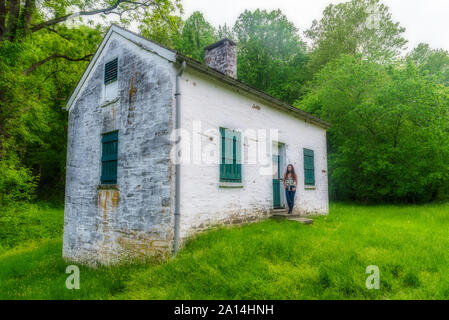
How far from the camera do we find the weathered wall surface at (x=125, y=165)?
6648mm

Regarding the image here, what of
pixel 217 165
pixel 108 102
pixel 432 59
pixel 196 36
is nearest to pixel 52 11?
pixel 108 102

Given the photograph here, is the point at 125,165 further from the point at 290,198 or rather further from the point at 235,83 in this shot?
the point at 290,198

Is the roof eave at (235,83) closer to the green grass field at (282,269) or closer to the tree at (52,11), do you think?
the green grass field at (282,269)

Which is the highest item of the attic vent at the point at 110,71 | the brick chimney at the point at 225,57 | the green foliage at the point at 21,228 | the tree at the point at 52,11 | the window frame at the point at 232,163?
the tree at the point at 52,11

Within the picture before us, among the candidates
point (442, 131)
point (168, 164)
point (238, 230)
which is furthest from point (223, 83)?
point (442, 131)

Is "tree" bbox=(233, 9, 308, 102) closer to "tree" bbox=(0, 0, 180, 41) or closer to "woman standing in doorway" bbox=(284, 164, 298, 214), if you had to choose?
"tree" bbox=(0, 0, 180, 41)

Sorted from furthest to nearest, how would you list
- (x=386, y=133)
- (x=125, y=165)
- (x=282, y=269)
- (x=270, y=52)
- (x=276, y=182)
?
(x=270, y=52) → (x=386, y=133) → (x=276, y=182) → (x=125, y=165) → (x=282, y=269)

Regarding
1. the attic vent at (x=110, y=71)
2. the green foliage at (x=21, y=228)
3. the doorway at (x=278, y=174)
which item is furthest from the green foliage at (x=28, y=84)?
the doorway at (x=278, y=174)

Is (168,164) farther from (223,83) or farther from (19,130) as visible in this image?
(19,130)

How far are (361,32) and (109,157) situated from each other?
2451 centimetres

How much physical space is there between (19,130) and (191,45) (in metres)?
18.6

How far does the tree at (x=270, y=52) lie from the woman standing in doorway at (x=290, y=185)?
1975 cm

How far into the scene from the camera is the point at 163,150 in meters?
6.65

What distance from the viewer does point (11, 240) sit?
495 inches
